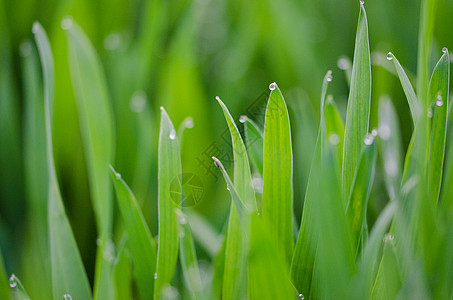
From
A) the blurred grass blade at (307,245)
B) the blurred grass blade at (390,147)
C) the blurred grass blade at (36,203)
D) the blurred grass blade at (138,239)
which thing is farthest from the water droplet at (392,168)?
the blurred grass blade at (36,203)

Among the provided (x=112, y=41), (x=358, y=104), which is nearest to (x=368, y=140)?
(x=358, y=104)

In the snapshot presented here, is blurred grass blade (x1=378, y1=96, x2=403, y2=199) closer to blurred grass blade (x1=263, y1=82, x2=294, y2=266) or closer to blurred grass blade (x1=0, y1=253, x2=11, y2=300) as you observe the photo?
blurred grass blade (x1=263, y1=82, x2=294, y2=266)

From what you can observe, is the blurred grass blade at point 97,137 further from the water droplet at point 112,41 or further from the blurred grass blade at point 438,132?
the blurred grass blade at point 438,132

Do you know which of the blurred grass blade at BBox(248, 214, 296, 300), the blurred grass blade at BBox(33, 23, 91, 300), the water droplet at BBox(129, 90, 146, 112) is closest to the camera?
the blurred grass blade at BBox(248, 214, 296, 300)

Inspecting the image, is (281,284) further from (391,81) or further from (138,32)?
(138,32)

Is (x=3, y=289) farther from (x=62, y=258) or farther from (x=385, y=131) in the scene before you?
(x=385, y=131)

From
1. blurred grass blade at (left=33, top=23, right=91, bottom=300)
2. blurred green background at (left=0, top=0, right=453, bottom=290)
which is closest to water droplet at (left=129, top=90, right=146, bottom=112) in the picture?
blurred green background at (left=0, top=0, right=453, bottom=290)

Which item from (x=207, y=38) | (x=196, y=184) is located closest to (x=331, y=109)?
(x=196, y=184)

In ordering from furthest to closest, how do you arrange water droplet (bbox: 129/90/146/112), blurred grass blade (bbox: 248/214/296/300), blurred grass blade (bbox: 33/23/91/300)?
water droplet (bbox: 129/90/146/112)
blurred grass blade (bbox: 33/23/91/300)
blurred grass blade (bbox: 248/214/296/300)
